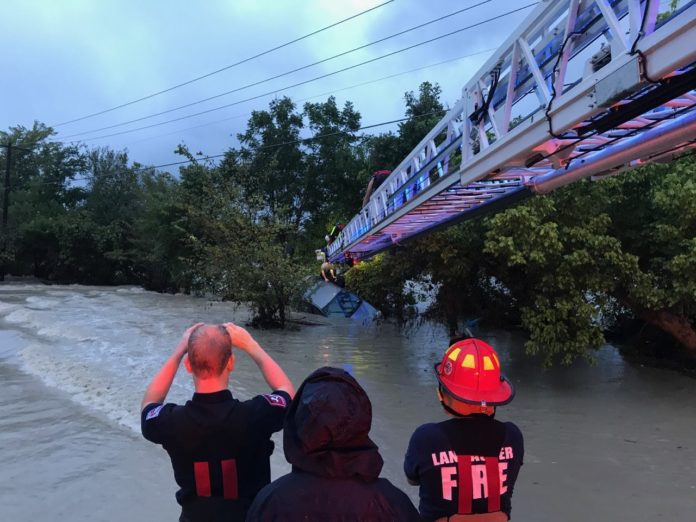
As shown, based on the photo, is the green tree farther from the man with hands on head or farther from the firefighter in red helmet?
the man with hands on head

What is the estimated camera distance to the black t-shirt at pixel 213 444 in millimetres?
1994

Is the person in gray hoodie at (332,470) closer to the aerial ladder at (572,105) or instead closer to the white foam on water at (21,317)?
the aerial ladder at (572,105)

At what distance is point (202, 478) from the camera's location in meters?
2.03

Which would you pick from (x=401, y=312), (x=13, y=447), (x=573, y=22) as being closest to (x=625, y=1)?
(x=573, y=22)

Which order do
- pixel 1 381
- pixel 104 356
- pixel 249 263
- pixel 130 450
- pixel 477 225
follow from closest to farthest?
pixel 130 450 < pixel 1 381 < pixel 477 225 < pixel 104 356 < pixel 249 263

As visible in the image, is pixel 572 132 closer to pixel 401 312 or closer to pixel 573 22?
pixel 573 22

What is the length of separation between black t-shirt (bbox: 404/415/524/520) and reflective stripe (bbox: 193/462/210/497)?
79 centimetres

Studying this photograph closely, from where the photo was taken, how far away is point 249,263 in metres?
15.4

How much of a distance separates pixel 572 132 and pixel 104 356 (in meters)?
9.74

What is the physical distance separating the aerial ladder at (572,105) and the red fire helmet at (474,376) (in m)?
1.56

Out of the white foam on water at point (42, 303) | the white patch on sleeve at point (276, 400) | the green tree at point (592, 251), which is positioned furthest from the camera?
the white foam on water at point (42, 303)

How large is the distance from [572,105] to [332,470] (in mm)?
2743

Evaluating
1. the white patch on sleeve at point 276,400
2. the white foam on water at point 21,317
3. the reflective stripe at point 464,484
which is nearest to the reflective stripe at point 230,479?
the white patch on sleeve at point 276,400

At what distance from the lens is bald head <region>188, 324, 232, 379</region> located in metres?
2.00
